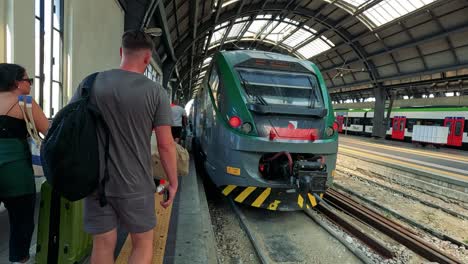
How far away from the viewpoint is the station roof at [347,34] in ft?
50.3

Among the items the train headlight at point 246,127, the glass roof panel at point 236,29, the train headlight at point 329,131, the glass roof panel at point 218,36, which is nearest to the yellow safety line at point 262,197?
the train headlight at point 246,127

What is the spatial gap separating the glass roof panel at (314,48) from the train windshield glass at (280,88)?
71.6 ft

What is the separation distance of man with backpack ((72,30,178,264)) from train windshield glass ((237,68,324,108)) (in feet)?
9.10

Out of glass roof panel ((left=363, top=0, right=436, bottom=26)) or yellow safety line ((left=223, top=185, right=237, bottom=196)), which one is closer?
yellow safety line ((left=223, top=185, right=237, bottom=196))

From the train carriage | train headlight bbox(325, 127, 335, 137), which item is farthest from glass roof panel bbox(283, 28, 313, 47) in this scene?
train headlight bbox(325, 127, 335, 137)

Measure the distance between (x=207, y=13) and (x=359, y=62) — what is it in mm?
13924

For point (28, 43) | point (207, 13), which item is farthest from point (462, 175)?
point (207, 13)

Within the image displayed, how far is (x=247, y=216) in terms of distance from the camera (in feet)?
16.4

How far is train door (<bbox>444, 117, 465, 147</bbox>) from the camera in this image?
59.6ft

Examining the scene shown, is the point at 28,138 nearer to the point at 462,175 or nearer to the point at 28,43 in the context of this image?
the point at 28,43

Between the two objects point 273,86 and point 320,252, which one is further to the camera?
point 273,86

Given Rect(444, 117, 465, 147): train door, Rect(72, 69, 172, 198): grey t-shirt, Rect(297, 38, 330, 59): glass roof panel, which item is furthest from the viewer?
Rect(297, 38, 330, 59): glass roof panel

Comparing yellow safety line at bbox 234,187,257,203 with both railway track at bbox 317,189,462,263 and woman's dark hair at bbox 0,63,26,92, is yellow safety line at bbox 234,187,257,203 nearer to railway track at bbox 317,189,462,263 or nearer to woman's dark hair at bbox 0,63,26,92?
railway track at bbox 317,189,462,263

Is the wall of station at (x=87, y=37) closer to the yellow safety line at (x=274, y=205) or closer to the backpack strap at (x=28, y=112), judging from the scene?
the backpack strap at (x=28, y=112)
